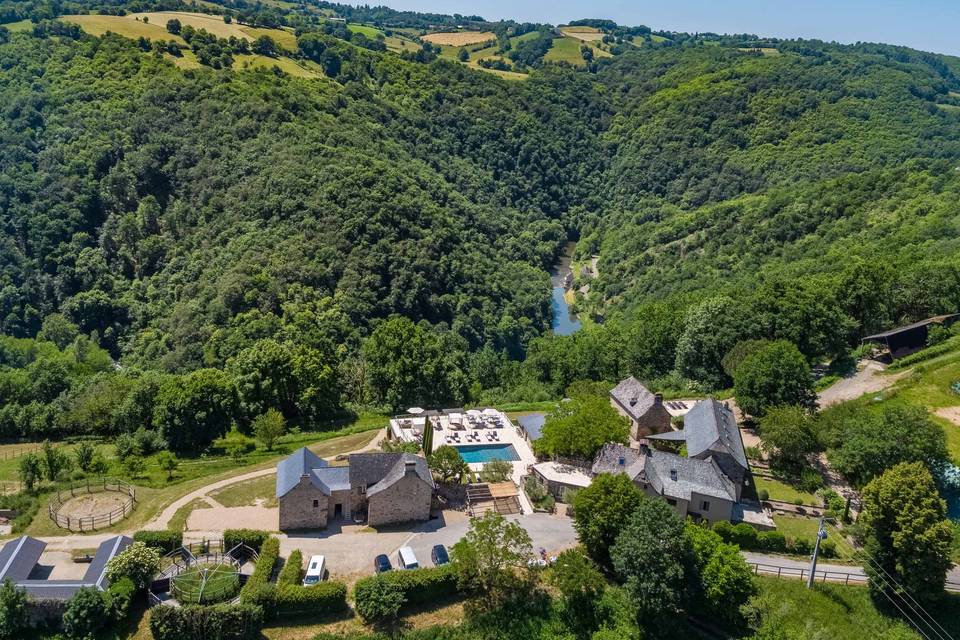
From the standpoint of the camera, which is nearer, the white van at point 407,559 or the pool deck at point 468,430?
the white van at point 407,559

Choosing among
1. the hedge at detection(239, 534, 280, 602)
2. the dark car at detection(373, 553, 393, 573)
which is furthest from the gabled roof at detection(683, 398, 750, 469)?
the hedge at detection(239, 534, 280, 602)

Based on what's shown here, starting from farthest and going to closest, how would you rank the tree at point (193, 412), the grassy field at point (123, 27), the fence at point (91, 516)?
the grassy field at point (123, 27)
the tree at point (193, 412)
the fence at point (91, 516)

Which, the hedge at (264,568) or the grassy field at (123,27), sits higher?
the grassy field at (123,27)

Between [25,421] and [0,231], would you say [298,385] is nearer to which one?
[25,421]

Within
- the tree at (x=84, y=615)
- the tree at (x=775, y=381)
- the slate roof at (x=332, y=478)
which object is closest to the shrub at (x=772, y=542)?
the tree at (x=775, y=381)

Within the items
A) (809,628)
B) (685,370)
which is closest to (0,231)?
(685,370)

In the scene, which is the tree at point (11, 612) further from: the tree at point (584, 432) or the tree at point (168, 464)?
the tree at point (584, 432)

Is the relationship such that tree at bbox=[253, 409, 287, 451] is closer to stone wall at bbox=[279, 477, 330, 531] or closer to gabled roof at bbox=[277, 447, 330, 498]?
gabled roof at bbox=[277, 447, 330, 498]
